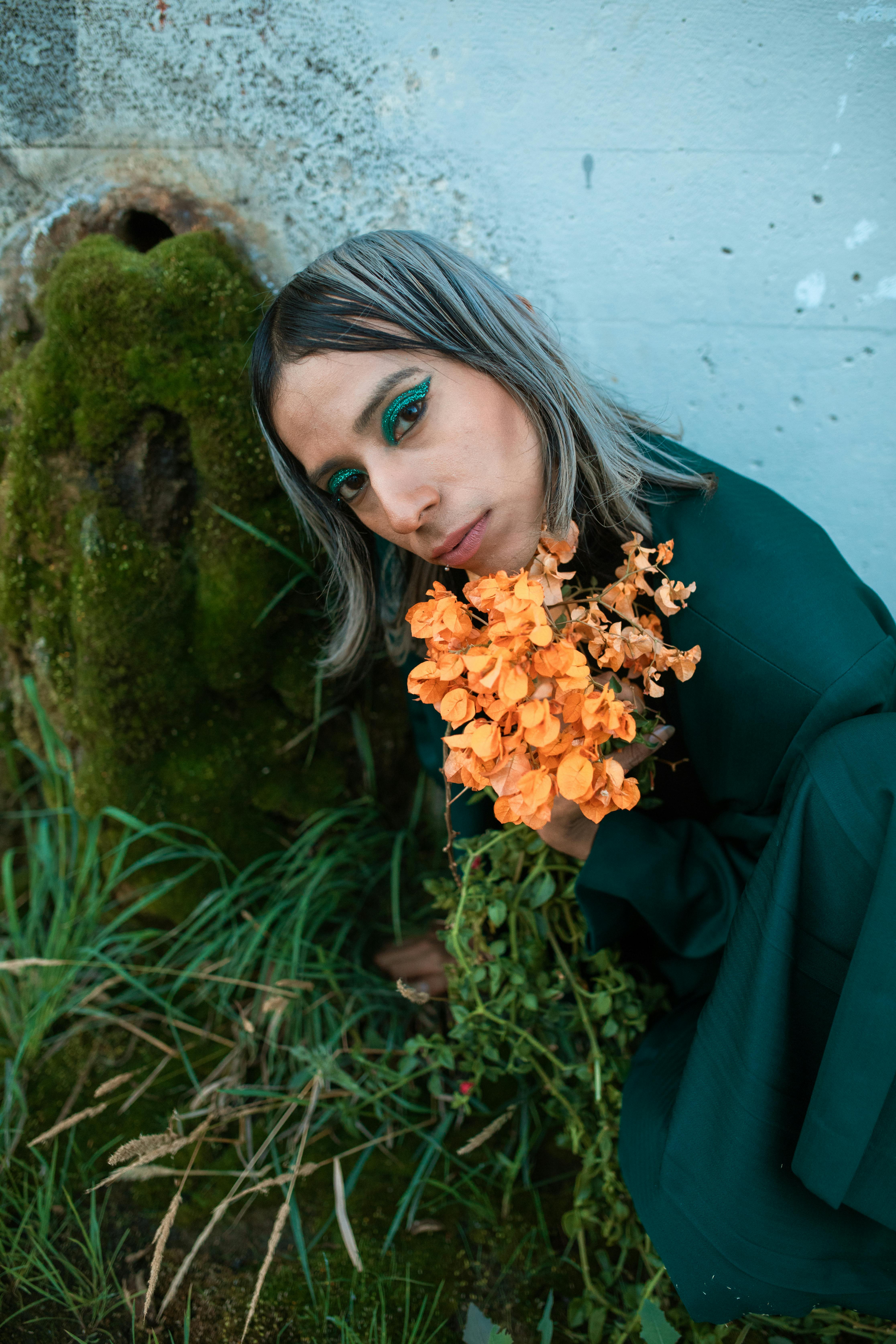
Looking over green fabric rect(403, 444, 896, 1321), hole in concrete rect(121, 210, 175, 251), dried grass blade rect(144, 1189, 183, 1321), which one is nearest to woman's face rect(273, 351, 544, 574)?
green fabric rect(403, 444, 896, 1321)

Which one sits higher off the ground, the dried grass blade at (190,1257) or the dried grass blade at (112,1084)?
the dried grass blade at (112,1084)

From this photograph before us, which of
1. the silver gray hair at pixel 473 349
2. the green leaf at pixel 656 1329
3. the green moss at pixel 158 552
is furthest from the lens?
the green moss at pixel 158 552

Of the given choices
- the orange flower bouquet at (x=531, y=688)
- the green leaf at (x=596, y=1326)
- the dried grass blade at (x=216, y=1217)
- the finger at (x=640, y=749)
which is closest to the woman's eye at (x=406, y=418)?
the orange flower bouquet at (x=531, y=688)

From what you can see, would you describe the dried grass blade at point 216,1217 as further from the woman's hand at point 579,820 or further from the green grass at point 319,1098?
the woman's hand at point 579,820

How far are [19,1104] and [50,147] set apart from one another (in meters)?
2.50

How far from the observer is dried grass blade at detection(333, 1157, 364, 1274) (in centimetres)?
155

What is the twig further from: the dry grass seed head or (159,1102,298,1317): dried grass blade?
(159,1102,298,1317): dried grass blade

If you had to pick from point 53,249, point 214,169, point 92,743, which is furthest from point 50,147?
point 92,743

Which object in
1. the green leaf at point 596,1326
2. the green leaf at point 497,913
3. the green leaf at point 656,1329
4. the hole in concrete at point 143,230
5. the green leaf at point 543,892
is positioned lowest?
the green leaf at point 596,1326

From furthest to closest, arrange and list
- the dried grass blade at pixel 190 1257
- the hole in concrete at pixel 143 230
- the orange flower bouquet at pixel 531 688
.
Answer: the hole in concrete at pixel 143 230
the dried grass blade at pixel 190 1257
the orange flower bouquet at pixel 531 688

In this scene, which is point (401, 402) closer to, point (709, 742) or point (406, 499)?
point (406, 499)

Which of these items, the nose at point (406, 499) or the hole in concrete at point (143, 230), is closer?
the nose at point (406, 499)

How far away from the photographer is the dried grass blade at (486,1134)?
1.57 metres

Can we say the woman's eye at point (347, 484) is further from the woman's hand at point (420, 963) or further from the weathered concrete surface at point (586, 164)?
the woman's hand at point (420, 963)
